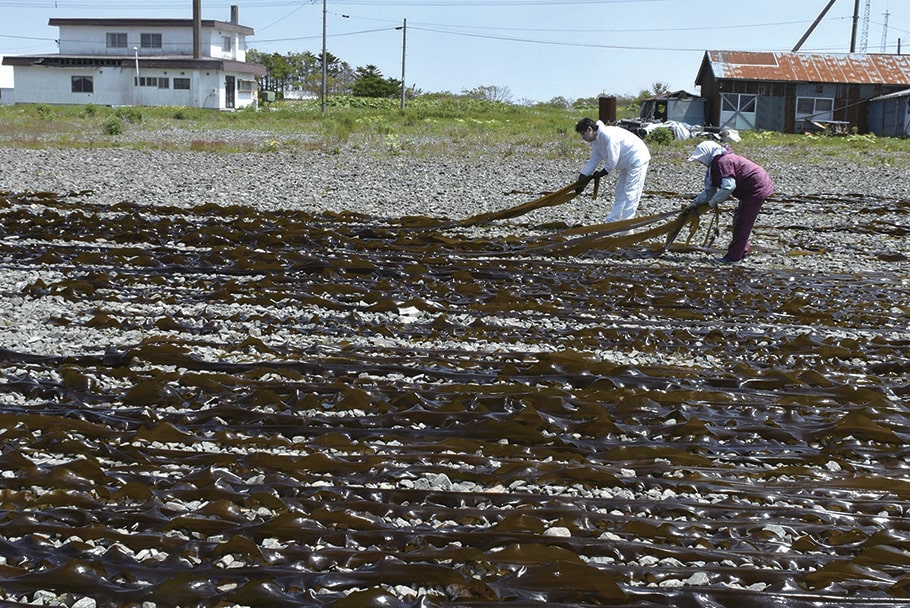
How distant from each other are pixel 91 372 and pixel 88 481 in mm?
1235

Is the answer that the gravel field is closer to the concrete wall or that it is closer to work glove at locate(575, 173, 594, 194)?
work glove at locate(575, 173, 594, 194)

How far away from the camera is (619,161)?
8.34 meters

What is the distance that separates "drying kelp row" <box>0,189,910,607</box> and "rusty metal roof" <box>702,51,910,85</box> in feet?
89.3

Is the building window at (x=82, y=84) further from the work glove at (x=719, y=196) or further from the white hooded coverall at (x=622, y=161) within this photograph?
the work glove at (x=719, y=196)

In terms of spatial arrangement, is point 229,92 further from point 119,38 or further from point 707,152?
point 707,152

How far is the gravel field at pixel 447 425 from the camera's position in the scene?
255 centimetres

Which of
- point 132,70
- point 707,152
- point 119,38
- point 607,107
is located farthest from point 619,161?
point 119,38

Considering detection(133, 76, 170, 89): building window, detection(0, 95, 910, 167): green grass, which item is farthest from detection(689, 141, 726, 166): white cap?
detection(133, 76, 170, 89): building window

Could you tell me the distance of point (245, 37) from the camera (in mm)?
49250

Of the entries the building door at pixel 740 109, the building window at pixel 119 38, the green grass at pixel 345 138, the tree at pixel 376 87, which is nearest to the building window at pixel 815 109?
the building door at pixel 740 109

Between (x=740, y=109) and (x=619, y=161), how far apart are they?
82.6 feet

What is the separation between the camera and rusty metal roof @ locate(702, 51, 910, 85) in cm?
3109

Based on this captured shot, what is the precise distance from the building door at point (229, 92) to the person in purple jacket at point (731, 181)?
1539 inches

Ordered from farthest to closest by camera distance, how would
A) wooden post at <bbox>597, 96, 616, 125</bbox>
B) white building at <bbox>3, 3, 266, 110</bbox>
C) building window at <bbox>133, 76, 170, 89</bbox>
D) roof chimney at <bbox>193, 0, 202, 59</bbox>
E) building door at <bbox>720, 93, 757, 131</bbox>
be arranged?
1. building window at <bbox>133, 76, 170, 89</bbox>
2. white building at <bbox>3, 3, 266, 110</bbox>
3. roof chimney at <bbox>193, 0, 202, 59</bbox>
4. building door at <bbox>720, 93, 757, 131</bbox>
5. wooden post at <bbox>597, 96, 616, 125</bbox>
